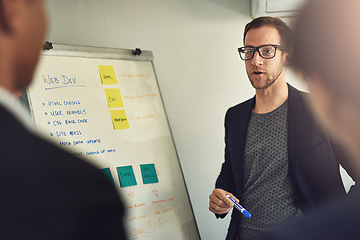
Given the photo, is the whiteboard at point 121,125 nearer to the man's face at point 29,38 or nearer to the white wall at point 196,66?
the white wall at point 196,66

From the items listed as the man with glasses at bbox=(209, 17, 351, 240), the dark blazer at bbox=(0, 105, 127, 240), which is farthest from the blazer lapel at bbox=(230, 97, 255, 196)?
the dark blazer at bbox=(0, 105, 127, 240)

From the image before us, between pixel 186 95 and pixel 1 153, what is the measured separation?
2350mm

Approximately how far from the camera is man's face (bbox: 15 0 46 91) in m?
0.40

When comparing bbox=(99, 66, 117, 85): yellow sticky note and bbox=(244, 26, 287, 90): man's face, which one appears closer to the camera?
bbox=(244, 26, 287, 90): man's face

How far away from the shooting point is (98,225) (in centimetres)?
40

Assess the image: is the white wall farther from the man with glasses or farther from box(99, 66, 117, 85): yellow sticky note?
the man with glasses

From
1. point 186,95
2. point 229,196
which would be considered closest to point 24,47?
point 229,196

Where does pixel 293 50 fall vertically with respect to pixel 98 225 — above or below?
above

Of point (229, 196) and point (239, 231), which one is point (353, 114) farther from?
point (239, 231)

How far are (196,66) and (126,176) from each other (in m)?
1.01

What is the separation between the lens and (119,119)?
2.08 meters

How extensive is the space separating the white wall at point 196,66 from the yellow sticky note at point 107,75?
1.27 ft

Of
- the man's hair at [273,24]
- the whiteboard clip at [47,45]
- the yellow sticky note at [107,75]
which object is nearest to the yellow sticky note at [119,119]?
the yellow sticky note at [107,75]

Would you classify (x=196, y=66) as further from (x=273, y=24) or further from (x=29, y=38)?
(x=29, y=38)
